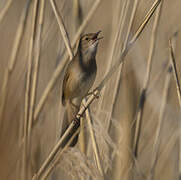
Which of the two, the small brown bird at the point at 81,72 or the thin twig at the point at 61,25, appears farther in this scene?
the small brown bird at the point at 81,72

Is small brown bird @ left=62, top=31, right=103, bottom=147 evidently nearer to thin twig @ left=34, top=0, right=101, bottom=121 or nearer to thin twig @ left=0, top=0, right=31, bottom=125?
thin twig @ left=34, top=0, right=101, bottom=121

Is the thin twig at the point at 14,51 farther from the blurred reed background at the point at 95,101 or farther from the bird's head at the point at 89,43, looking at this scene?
the bird's head at the point at 89,43

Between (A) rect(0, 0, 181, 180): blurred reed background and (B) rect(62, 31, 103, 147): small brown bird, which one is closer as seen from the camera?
(A) rect(0, 0, 181, 180): blurred reed background

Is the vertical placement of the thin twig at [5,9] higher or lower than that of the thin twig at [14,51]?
higher

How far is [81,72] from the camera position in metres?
2.12

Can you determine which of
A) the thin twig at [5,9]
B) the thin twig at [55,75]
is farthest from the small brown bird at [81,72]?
the thin twig at [5,9]

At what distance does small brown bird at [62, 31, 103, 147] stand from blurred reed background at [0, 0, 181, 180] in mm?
64

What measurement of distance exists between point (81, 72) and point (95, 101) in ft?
0.75

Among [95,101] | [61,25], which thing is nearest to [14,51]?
[61,25]

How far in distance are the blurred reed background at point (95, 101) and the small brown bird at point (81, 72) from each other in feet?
0.21

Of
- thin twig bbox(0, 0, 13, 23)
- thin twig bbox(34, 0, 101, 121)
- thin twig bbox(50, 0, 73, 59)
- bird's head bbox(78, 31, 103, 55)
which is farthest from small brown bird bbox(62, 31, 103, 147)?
thin twig bbox(0, 0, 13, 23)

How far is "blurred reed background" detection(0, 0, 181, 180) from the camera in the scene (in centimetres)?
175

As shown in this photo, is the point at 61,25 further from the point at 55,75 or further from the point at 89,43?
the point at 89,43

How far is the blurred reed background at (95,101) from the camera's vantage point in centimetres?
175
